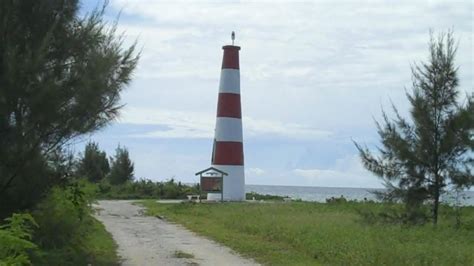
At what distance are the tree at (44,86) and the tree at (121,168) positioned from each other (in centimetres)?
5135

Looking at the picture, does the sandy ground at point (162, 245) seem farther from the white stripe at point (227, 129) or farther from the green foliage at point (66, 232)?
the white stripe at point (227, 129)

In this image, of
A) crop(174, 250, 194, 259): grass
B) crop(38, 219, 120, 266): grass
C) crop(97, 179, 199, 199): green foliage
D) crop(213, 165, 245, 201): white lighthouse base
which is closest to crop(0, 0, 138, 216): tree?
crop(38, 219, 120, 266): grass

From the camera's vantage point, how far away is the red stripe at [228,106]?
42.9m

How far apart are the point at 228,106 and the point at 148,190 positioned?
1885 centimetres

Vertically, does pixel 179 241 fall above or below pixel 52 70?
below

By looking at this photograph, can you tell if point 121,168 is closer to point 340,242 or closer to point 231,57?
point 231,57

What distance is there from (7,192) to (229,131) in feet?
96.0

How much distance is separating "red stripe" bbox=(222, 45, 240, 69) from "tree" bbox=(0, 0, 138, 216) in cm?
2853

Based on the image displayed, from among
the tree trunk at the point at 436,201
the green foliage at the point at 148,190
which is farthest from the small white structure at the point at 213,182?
the tree trunk at the point at 436,201

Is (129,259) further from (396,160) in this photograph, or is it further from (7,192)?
(396,160)

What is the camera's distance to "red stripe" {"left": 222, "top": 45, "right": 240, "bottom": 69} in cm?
4344

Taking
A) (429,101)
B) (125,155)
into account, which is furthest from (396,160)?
(125,155)

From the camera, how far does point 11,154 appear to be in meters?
13.4

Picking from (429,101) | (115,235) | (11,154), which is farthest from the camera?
(429,101)
